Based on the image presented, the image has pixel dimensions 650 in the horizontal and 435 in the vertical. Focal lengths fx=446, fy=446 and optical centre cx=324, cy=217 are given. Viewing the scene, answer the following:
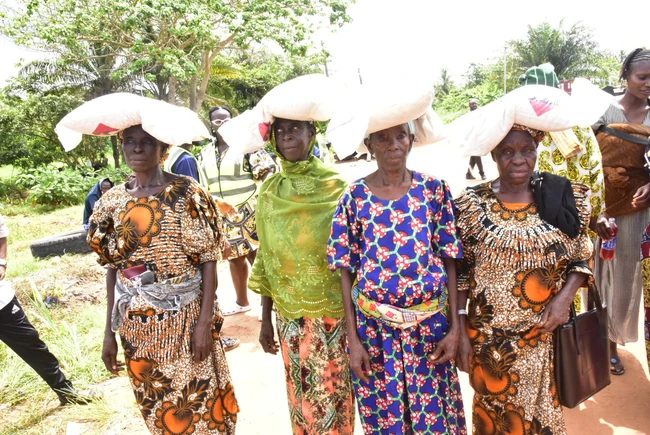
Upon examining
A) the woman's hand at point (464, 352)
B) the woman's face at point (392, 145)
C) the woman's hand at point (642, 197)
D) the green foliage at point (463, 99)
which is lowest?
the woman's hand at point (464, 352)

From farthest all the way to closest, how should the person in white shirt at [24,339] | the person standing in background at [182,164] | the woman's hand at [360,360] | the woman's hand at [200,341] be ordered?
the person standing in background at [182,164] < the person in white shirt at [24,339] < the woman's hand at [200,341] < the woman's hand at [360,360]

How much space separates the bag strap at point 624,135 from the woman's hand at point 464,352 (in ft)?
5.41

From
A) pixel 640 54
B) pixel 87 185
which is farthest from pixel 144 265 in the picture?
pixel 87 185

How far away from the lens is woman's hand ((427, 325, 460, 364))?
71.9 inches

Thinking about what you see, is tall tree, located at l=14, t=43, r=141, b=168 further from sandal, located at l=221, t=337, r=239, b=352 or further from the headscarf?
the headscarf

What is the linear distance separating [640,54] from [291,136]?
2.21 meters

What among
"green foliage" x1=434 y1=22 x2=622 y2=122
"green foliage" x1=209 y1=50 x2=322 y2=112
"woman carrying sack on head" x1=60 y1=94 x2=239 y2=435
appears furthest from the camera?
"green foliage" x1=434 y1=22 x2=622 y2=122

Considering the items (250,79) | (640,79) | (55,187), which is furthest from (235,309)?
(250,79)

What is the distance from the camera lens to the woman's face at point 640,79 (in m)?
2.62

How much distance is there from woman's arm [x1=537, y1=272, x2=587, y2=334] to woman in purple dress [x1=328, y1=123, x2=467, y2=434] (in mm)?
358

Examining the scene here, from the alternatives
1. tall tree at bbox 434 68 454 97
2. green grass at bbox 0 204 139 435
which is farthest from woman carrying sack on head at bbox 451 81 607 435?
tall tree at bbox 434 68 454 97

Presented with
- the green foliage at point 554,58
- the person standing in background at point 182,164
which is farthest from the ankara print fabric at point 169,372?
the green foliage at point 554,58

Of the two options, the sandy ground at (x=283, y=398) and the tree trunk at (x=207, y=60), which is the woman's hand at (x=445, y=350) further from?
the tree trunk at (x=207, y=60)

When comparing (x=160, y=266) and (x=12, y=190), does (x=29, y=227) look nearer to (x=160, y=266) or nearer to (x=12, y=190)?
(x=12, y=190)
